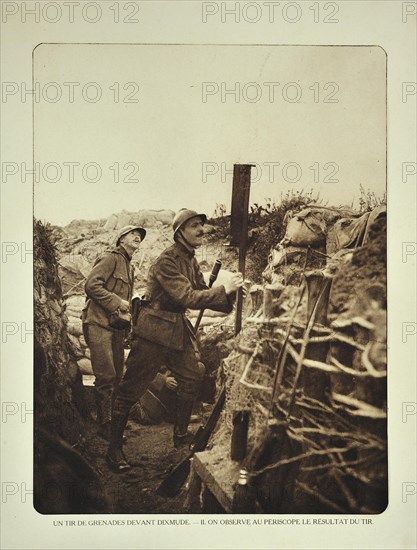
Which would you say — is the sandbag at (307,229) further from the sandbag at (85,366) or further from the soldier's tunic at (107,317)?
the sandbag at (85,366)

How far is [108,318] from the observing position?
9.18 ft

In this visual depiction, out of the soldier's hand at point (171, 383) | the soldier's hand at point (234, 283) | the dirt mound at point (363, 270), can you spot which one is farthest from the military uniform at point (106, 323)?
the dirt mound at point (363, 270)

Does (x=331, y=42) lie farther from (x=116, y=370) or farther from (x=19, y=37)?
(x=116, y=370)

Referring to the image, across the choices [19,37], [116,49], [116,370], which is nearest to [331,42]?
[116,49]

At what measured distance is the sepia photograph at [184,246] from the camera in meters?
2.78

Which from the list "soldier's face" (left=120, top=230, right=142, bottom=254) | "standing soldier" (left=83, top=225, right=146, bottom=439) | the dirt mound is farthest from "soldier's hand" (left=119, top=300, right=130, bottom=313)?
the dirt mound

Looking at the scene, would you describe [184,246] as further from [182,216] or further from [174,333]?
[174,333]

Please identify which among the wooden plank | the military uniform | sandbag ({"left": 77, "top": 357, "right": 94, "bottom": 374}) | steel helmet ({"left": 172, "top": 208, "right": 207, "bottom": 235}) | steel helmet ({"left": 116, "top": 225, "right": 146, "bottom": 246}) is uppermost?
steel helmet ({"left": 172, "top": 208, "right": 207, "bottom": 235})

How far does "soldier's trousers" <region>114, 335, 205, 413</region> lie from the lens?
2.79m

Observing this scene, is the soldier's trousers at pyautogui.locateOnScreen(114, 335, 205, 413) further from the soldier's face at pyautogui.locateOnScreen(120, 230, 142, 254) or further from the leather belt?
the soldier's face at pyautogui.locateOnScreen(120, 230, 142, 254)

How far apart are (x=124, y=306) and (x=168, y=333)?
0.24m

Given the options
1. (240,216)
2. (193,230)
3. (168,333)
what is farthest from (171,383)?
(240,216)

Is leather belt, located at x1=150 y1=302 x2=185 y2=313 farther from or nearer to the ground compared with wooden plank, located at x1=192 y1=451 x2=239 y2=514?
farther from the ground

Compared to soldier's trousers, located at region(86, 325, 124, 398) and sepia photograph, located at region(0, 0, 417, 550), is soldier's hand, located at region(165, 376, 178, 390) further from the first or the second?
soldier's trousers, located at region(86, 325, 124, 398)
